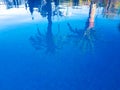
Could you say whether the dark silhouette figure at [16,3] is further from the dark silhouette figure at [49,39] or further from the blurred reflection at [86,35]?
the blurred reflection at [86,35]

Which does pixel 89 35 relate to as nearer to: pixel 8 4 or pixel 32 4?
pixel 32 4

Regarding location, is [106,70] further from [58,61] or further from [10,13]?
[10,13]

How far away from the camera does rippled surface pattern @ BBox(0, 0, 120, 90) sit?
3.08 metres

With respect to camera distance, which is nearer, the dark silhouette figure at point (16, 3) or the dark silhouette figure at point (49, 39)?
the dark silhouette figure at point (49, 39)

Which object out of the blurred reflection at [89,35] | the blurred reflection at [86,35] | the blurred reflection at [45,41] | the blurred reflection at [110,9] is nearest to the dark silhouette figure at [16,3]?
the blurred reflection at [45,41]

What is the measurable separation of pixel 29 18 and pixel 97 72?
1.76m

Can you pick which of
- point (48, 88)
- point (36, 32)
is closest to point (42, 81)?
point (48, 88)

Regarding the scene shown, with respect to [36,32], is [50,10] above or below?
above

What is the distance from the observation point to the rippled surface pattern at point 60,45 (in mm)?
3084

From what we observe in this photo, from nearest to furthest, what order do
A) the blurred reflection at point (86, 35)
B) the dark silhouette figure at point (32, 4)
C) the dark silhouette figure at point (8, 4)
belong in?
the blurred reflection at point (86, 35) < the dark silhouette figure at point (32, 4) < the dark silhouette figure at point (8, 4)

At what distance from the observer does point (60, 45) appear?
3.62m

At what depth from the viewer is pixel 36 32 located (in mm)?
3910

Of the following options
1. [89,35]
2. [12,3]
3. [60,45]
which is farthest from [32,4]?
[89,35]

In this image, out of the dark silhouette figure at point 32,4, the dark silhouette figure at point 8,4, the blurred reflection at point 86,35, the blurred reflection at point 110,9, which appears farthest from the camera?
the dark silhouette figure at point 8,4
